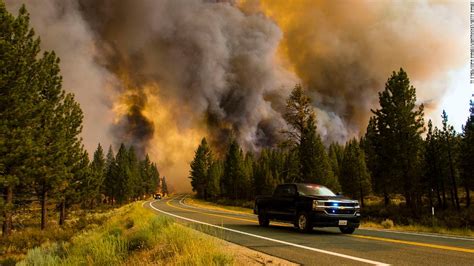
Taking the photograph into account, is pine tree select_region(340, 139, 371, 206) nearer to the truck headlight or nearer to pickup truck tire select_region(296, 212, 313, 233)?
pickup truck tire select_region(296, 212, 313, 233)

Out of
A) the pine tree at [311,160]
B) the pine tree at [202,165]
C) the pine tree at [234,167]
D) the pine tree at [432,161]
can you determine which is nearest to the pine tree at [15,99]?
the pine tree at [311,160]

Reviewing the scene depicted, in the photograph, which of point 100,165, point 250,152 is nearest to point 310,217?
point 100,165

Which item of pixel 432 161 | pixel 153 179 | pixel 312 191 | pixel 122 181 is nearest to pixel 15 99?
pixel 312 191

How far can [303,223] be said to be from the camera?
1352cm

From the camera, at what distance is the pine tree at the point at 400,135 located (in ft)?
123

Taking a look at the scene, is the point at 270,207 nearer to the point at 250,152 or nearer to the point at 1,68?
the point at 1,68

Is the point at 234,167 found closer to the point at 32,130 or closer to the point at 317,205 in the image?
the point at 32,130

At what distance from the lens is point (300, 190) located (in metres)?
14.2

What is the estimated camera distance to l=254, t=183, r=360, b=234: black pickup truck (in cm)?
1282

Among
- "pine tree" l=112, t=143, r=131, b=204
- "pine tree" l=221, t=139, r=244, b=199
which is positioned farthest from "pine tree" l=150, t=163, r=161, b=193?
"pine tree" l=221, t=139, r=244, b=199

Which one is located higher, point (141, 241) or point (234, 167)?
point (234, 167)

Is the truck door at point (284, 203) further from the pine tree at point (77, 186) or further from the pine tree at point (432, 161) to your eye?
the pine tree at point (432, 161)

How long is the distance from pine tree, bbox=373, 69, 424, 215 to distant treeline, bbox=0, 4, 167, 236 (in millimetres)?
29524

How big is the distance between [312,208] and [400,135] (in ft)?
93.2
